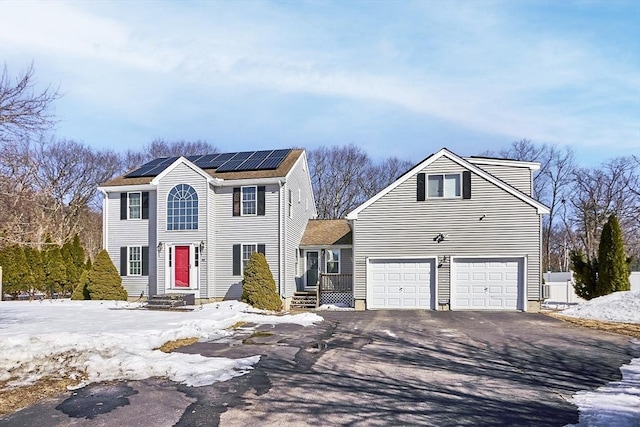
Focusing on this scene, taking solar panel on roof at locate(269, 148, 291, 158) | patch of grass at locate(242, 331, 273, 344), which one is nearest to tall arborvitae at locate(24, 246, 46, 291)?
solar panel on roof at locate(269, 148, 291, 158)

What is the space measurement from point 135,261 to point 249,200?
6080 mm

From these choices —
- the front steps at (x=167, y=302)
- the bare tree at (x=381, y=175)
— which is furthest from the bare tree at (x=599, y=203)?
the front steps at (x=167, y=302)

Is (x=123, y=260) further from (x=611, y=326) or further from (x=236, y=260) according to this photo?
(x=611, y=326)

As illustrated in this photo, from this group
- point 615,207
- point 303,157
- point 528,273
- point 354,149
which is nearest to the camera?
point 528,273

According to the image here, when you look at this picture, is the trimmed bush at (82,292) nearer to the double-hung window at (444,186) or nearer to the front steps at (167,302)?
the front steps at (167,302)

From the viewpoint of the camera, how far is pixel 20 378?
7.19 metres

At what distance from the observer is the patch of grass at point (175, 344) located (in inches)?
375

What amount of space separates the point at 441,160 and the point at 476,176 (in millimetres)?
1497

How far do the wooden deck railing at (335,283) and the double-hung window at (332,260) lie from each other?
4.39 feet

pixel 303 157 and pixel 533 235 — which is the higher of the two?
pixel 303 157

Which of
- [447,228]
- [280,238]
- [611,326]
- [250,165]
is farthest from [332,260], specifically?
[611,326]

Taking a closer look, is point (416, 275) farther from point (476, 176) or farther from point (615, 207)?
point (615, 207)

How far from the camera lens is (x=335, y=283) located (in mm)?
20984

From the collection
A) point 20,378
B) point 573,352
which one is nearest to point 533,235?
point 573,352
